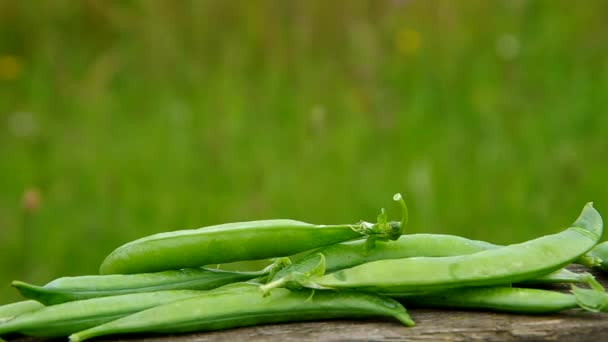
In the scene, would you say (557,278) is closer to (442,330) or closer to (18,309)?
(442,330)

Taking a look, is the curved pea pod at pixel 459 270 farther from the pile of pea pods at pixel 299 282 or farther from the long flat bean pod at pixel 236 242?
the long flat bean pod at pixel 236 242

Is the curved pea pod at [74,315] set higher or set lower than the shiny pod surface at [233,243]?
lower

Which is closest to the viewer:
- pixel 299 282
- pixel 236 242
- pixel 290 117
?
pixel 299 282

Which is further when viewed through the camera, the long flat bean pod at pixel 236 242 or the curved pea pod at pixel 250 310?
the long flat bean pod at pixel 236 242

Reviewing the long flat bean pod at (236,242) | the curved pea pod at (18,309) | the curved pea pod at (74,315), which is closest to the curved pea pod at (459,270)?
the long flat bean pod at (236,242)

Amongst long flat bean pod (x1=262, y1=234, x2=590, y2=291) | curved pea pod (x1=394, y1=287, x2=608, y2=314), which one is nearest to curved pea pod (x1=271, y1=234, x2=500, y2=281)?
long flat bean pod (x1=262, y1=234, x2=590, y2=291)

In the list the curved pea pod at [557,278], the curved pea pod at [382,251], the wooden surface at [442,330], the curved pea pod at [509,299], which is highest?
the curved pea pod at [382,251]

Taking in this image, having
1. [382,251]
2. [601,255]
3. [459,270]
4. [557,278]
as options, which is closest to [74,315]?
[382,251]
